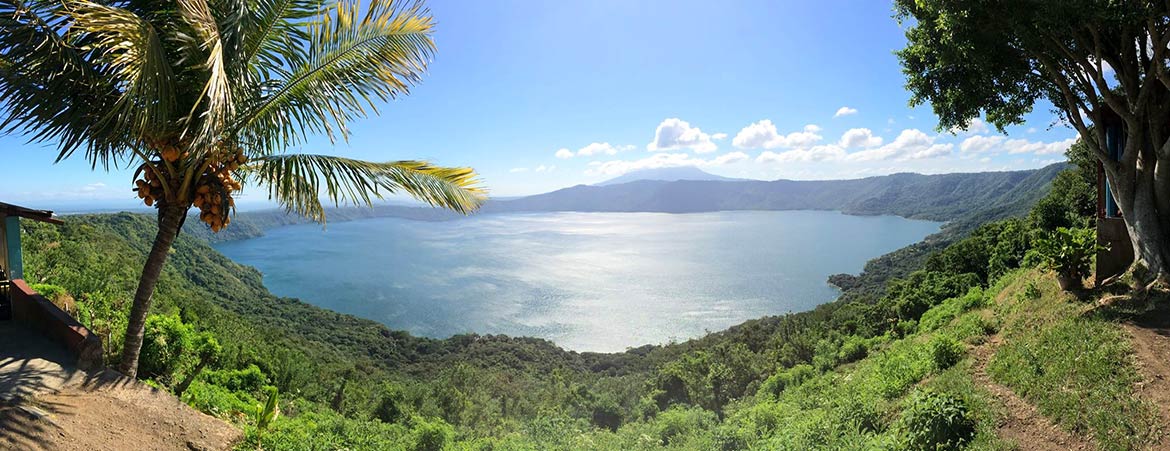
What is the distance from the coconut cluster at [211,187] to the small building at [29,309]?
5.18 ft

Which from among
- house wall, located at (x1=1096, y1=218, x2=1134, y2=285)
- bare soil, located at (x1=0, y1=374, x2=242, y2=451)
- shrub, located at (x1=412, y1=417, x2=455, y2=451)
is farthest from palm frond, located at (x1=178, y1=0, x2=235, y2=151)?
house wall, located at (x1=1096, y1=218, x2=1134, y2=285)

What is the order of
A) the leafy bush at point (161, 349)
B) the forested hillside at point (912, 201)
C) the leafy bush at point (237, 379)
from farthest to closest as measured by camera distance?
the forested hillside at point (912, 201) → the leafy bush at point (237, 379) → the leafy bush at point (161, 349)

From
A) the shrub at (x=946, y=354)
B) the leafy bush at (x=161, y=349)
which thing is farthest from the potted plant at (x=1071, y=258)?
the leafy bush at (x=161, y=349)

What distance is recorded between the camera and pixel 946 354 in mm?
6152

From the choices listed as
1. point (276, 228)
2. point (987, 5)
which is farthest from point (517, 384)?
point (276, 228)

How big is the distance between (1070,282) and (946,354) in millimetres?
2077

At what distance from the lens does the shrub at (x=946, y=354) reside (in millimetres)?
6109

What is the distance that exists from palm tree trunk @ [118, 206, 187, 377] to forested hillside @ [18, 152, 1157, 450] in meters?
0.89

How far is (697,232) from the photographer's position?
121 metres

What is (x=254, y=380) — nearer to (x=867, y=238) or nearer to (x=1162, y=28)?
(x=1162, y=28)

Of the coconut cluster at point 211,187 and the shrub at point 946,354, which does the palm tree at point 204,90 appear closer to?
the coconut cluster at point 211,187

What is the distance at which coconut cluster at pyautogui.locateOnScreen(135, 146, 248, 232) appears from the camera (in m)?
3.79

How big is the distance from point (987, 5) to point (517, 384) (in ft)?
89.4

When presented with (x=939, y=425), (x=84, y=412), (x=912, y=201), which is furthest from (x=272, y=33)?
(x=912, y=201)
